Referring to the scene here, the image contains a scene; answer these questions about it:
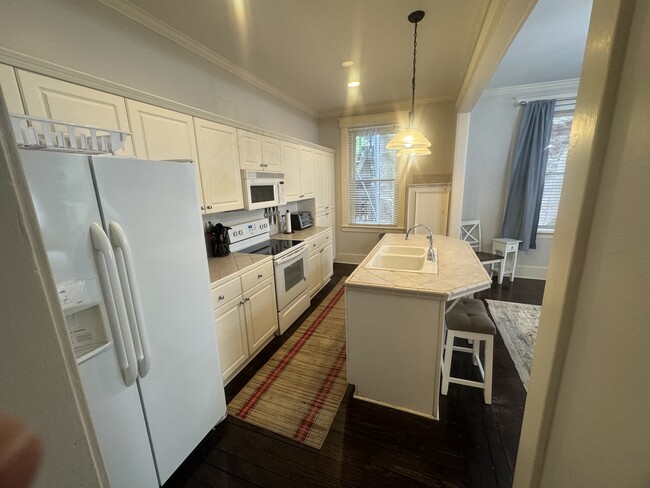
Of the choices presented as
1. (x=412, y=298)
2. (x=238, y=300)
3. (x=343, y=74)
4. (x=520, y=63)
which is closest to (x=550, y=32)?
(x=520, y=63)

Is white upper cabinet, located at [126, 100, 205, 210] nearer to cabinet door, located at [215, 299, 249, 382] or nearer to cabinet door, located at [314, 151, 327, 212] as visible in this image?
cabinet door, located at [215, 299, 249, 382]

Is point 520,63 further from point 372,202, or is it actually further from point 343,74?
point 372,202

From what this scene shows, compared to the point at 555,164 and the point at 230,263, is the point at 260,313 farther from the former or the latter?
the point at 555,164

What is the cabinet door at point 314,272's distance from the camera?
3419 millimetres

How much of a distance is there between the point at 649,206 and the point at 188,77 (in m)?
2.91

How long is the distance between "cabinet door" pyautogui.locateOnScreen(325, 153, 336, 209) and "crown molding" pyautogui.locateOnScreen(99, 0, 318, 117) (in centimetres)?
134

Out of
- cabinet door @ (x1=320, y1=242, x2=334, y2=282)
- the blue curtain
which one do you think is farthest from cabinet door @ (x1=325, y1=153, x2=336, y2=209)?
the blue curtain

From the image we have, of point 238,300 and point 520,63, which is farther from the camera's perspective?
point 520,63

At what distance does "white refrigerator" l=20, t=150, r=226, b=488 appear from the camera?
97 centimetres

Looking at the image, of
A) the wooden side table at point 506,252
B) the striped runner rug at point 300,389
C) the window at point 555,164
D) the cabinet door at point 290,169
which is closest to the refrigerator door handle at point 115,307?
the striped runner rug at point 300,389

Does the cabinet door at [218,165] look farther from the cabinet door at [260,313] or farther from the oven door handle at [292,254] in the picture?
the cabinet door at [260,313]

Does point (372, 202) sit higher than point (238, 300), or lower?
higher

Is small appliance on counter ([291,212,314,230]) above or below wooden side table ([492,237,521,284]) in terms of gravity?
above

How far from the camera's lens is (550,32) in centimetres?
231
